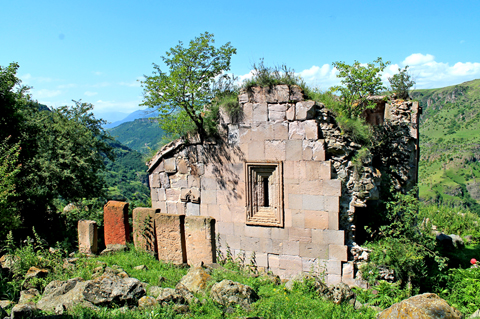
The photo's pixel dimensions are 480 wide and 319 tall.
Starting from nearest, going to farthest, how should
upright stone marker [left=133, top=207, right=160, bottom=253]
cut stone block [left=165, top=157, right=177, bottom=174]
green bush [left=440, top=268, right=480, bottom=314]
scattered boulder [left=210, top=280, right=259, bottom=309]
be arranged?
scattered boulder [left=210, top=280, right=259, bottom=309]
green bush [left=440, top=268, right=480, bottom=314]
upright stone marker [left=133, top=207, right=160, bottom=253]
cut stone block [left=165, top=157, right=177, bottom=174]

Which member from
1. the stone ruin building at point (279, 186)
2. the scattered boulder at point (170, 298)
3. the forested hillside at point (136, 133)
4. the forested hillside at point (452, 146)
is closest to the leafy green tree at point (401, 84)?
the stone ruin building at point (279, 186)

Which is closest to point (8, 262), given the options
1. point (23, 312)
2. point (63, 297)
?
point (63, 297)

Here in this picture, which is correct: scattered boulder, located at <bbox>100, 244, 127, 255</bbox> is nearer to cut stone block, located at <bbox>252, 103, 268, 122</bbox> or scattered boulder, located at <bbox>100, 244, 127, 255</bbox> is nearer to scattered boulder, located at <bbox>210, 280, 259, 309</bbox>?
scattered boulder, located at <bbox>210, 280, 259, 309</bbox>

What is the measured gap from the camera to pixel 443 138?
82625 millimetres

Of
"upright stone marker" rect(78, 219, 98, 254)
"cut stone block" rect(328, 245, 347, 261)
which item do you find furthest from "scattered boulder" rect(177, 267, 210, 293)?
"upright stone marker" rect(78, 219, 98, 254)

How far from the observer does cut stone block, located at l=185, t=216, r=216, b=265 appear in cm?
640

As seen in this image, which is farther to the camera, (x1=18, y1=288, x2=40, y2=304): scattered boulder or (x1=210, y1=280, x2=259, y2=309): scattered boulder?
(x1=18, y1=288, x2=40, y2=304): scattered boulder

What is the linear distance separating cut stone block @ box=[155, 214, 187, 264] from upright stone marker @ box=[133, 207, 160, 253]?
0.70ft

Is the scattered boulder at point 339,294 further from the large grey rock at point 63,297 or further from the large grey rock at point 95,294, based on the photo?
the large grey rock at point 63,297

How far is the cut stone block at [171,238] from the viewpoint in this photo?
6.48 metres

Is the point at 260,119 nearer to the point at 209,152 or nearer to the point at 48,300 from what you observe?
the point at 209,152

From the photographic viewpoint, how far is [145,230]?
6.88m

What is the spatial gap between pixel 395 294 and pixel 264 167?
3.31m

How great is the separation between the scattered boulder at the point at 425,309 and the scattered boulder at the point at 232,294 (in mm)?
1879
